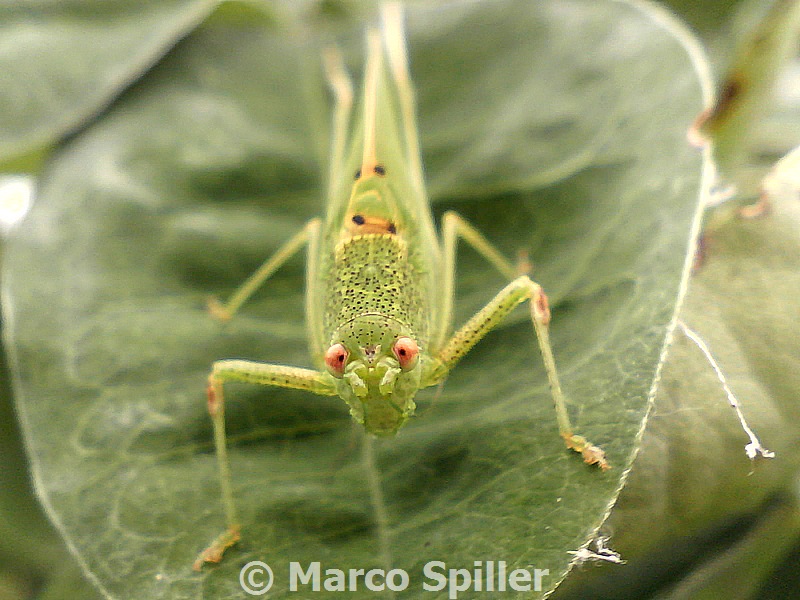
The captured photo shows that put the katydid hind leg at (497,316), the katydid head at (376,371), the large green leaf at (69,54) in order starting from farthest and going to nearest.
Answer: the large green leaf at (69,54)
the katydid head at (376,371)
the katydid hind leg at (497,316)

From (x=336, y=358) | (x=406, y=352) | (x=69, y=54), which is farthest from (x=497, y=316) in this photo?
(x=69, y=54)

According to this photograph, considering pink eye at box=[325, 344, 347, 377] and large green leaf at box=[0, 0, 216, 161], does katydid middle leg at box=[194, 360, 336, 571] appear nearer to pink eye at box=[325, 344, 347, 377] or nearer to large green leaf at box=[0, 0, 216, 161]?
pink eye at box=[325, 344, 347, 377]

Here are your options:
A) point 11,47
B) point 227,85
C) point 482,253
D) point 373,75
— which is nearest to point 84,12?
point 11,47

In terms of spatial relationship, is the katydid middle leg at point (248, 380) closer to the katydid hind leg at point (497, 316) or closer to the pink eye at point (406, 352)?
the pink eye at point (406, 352)

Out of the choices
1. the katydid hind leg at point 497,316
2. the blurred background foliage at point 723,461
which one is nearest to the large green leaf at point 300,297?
the katydid hind leg at point 497,316

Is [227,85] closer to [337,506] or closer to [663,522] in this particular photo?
[337,506]

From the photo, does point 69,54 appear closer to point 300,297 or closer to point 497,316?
point 300,297
